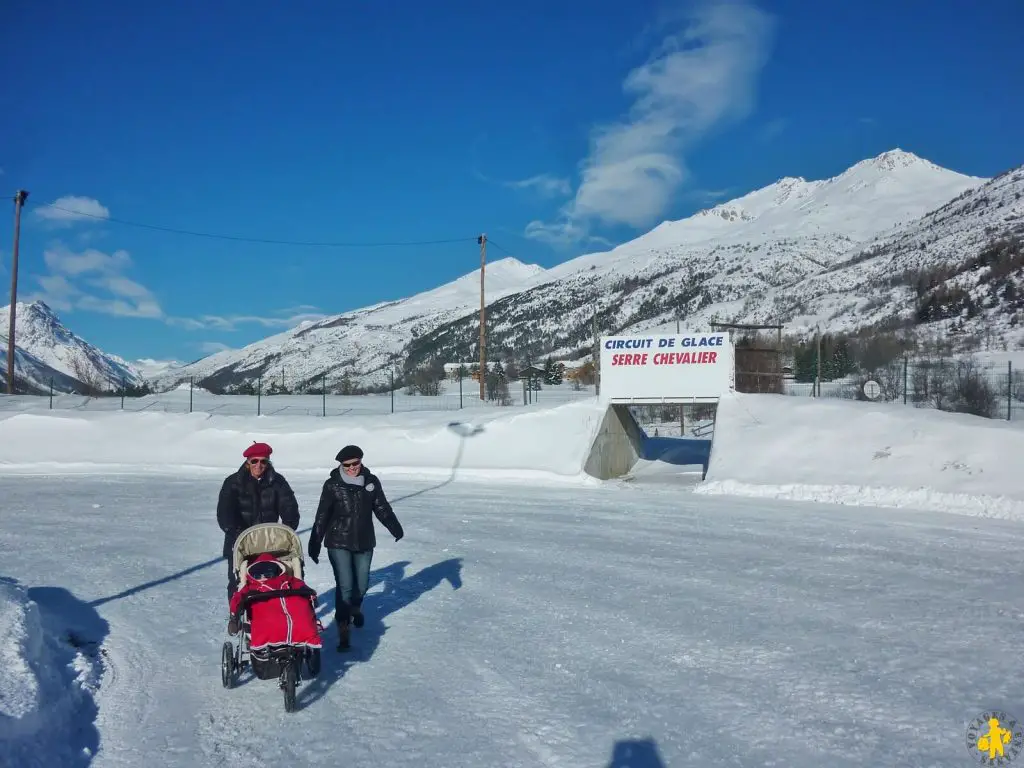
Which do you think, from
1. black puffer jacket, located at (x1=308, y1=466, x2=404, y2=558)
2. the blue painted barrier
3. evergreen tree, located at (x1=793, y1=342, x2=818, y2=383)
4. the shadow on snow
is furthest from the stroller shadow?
evergreen tree, located at (x1=793, y1=342, x2=818, y2=383)

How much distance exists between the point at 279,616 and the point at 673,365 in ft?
61.4

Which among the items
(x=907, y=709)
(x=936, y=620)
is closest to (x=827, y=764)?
(x=907, y=709)

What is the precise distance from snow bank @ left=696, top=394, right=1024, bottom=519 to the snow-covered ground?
0.08 metres

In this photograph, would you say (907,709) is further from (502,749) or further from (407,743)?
(407,743)

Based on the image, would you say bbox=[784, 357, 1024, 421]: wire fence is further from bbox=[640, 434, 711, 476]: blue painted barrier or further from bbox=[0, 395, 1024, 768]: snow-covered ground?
bbox=[0, 395, 1024, 768]: snow-covered ground

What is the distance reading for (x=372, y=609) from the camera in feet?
28.5

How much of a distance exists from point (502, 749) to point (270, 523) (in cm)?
283

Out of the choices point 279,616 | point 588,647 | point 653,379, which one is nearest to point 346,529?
point 279,616

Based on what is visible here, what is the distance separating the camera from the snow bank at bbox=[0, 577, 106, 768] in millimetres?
4777

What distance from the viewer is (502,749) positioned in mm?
5109

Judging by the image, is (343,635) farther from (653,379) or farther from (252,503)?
(653,379)

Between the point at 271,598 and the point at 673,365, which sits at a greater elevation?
the point at 673,365

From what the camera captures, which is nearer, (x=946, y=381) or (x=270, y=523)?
(x=270, y=523)

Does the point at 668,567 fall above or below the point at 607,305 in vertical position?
below
